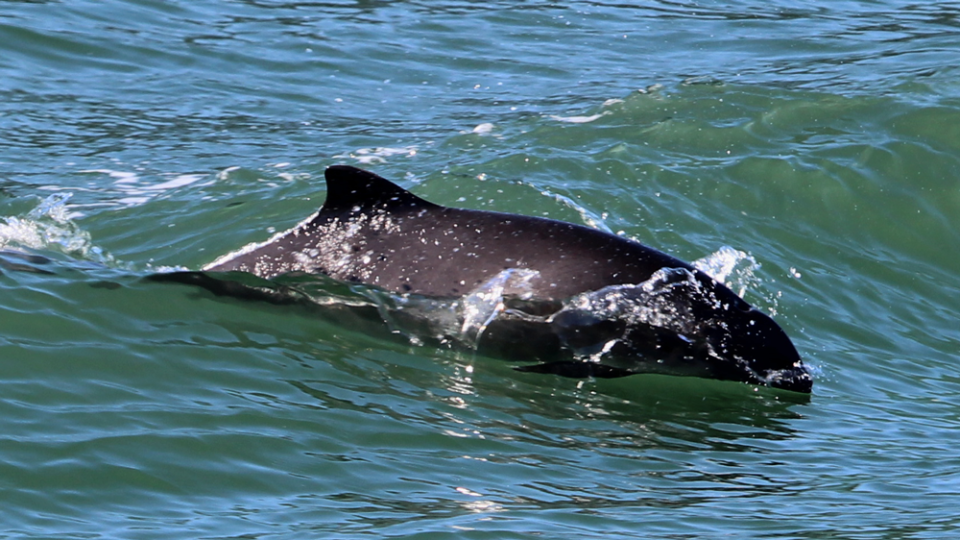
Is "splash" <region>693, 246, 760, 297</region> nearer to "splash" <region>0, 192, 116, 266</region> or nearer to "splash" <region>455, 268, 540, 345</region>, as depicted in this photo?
"splash" <region>455, 268, 540, 345</region>

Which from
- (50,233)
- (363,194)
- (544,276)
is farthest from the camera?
(50,233)

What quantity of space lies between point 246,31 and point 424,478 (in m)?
11.9

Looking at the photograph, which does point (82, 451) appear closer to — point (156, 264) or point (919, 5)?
point (156, 264)

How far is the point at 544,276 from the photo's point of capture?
7.22 m

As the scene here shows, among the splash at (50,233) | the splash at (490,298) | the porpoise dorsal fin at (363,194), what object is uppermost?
the porpoise dorsal fin at (363,194)

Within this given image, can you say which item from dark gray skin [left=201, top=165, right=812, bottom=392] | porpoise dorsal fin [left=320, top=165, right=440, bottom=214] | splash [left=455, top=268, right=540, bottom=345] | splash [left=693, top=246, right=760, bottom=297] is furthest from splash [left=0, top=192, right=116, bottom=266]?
splash [left=693, top=246, right=760, bottom=297]

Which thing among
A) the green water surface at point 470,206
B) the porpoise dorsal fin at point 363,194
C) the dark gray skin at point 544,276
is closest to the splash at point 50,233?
the green water surface at point 470,206

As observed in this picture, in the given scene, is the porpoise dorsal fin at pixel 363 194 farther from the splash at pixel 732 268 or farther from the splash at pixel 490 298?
the splash at pixel 732 268

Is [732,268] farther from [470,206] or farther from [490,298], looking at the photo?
[490,298]

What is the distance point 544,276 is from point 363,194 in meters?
1.11

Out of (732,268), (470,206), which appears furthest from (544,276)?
(470,206)

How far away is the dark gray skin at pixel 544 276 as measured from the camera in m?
7.23

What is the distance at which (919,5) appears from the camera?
1889cm

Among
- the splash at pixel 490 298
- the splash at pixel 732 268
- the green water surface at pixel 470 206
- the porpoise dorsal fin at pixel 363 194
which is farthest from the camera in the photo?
the splash at pixel 732 268
